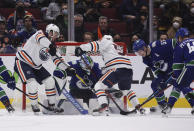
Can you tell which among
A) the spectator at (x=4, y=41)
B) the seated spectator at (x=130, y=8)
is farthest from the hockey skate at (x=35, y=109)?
the seated spectator at (x=130, y=8)

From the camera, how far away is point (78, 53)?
679cm

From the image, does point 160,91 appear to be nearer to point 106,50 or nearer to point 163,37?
point 106,50

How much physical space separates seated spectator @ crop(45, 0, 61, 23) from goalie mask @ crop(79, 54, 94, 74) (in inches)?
78.6

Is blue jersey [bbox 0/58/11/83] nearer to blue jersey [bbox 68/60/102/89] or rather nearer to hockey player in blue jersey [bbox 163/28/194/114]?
blue jersey [bbox 68/60/102/89]

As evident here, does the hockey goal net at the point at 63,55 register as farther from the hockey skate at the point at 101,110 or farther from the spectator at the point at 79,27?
the hockey skate at the point at 101,110

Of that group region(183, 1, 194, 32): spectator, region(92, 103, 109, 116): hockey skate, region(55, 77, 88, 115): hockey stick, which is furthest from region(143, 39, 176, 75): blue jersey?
region(183, 1, 194, 32): spectator

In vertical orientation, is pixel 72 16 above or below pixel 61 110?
above

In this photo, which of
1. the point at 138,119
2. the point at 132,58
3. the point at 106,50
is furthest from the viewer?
the point at 132,58

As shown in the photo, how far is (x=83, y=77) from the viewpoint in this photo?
7109 millimetres

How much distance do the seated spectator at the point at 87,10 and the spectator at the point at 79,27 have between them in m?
0.39

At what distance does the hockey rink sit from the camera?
209 inches

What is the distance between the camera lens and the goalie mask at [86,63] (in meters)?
7.02

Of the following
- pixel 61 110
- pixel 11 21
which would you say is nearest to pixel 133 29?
pixel 11 21

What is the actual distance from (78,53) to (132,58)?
1.50 metres
